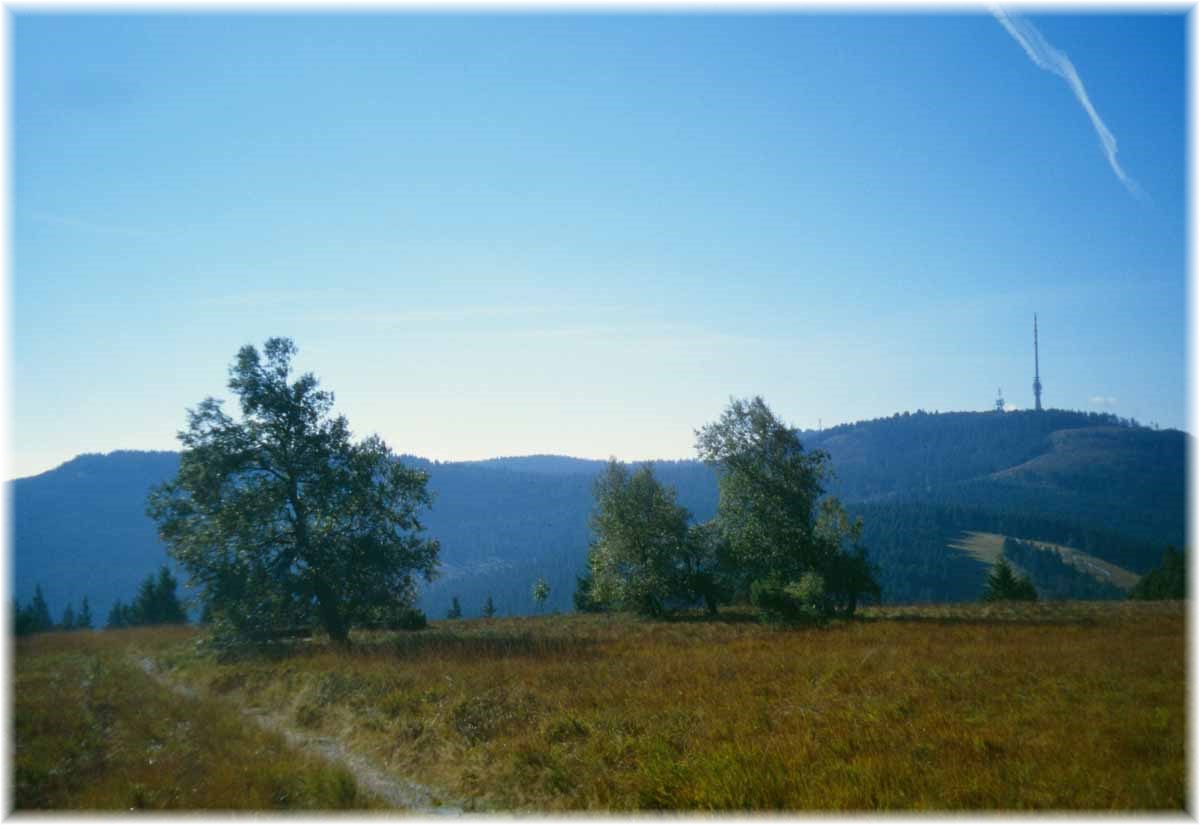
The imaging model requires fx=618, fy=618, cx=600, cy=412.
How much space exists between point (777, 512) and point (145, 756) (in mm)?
31061

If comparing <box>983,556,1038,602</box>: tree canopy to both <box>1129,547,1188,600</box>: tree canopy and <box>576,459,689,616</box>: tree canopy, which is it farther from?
<box>576,459,689,616</box>: tree canopy

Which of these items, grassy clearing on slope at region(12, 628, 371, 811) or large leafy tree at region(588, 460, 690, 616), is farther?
large leafy tree at region(588, 460, 690, 616)

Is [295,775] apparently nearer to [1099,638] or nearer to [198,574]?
[198,574]

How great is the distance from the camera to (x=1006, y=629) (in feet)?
76.7

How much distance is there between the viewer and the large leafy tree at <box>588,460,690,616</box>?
3956 centimetres

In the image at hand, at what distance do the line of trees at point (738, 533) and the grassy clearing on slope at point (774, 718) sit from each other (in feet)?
41.3

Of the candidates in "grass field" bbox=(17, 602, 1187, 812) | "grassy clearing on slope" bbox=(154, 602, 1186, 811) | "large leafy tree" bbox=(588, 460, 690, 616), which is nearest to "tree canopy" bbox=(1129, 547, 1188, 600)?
"grass field" bbox=(17, 602, 1187, 812)

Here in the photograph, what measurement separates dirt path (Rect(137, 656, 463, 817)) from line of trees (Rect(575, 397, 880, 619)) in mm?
21492

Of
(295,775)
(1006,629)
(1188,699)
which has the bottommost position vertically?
(1006,629)

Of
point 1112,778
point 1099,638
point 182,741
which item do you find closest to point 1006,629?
point 1099,638

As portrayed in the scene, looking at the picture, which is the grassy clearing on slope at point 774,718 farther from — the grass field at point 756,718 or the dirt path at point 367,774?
the dirt path at point 367,774

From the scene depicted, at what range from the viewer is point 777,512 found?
118 ft

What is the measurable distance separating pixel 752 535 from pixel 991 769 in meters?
29.2

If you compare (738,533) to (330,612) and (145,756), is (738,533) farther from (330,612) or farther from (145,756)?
(145,756)
